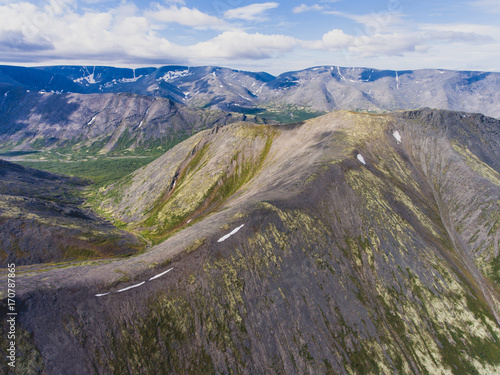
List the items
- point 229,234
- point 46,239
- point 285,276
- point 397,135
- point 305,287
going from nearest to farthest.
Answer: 1. point 305,287
2. point 285,276
3. point 229,234
4. point 46,239
5. point 397,135

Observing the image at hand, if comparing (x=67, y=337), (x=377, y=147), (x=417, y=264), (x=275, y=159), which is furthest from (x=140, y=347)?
(x=377, y=147)

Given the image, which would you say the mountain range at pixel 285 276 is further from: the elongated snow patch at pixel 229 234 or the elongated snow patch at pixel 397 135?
the elongated snow patch at pixel 397 135

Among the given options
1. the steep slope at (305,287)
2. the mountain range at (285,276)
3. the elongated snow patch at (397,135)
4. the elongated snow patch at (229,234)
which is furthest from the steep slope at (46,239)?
the elongated snow patch at (397,135)

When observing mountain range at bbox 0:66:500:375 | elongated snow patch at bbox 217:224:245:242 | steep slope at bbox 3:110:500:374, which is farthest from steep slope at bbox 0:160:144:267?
elongated snow patch at bbox 217:224:245:242

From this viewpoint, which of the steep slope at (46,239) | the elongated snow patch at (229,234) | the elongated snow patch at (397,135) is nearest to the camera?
the elongated snow patch at (229,234)

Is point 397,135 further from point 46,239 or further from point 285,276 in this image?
point 46,239

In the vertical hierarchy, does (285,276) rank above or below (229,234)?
below

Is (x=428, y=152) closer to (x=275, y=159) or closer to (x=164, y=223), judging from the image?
(x=275, y=159)

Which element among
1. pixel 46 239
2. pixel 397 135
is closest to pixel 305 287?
pixel 46 239
